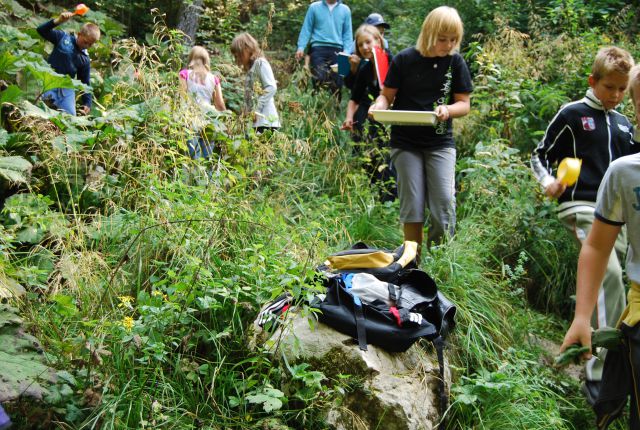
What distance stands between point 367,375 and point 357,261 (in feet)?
2.54

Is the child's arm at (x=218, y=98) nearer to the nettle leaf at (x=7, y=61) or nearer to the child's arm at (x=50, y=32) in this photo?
the nettle leaf at (x=7, y=61)

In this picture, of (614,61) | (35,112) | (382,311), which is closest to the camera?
(382,311)

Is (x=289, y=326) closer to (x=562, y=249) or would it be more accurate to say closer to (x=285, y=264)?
(x=285, y=264)

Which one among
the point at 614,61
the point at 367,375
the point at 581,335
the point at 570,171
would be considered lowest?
the point at 367,375

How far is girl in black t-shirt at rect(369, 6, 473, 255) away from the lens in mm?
5188

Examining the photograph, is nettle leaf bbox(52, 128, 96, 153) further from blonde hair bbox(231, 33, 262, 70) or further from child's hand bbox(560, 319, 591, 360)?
child's hand bbox(560, 319, 591, 360)

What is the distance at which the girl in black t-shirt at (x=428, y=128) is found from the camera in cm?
519

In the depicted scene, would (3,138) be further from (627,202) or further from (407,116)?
(627,202)

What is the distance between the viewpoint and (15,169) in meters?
4.88

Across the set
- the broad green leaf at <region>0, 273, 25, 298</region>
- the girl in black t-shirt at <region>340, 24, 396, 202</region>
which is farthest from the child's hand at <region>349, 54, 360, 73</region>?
the broad green leaf at <region>0, 273, 25, 298</region>

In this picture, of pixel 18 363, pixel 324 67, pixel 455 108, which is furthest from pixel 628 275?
pixel 324 67

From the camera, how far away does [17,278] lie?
4.08 metres

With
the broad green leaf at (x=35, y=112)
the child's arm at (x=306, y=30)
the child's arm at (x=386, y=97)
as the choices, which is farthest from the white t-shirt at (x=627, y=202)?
the child's arm at (x=306, y=30)

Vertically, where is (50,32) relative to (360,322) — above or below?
above
